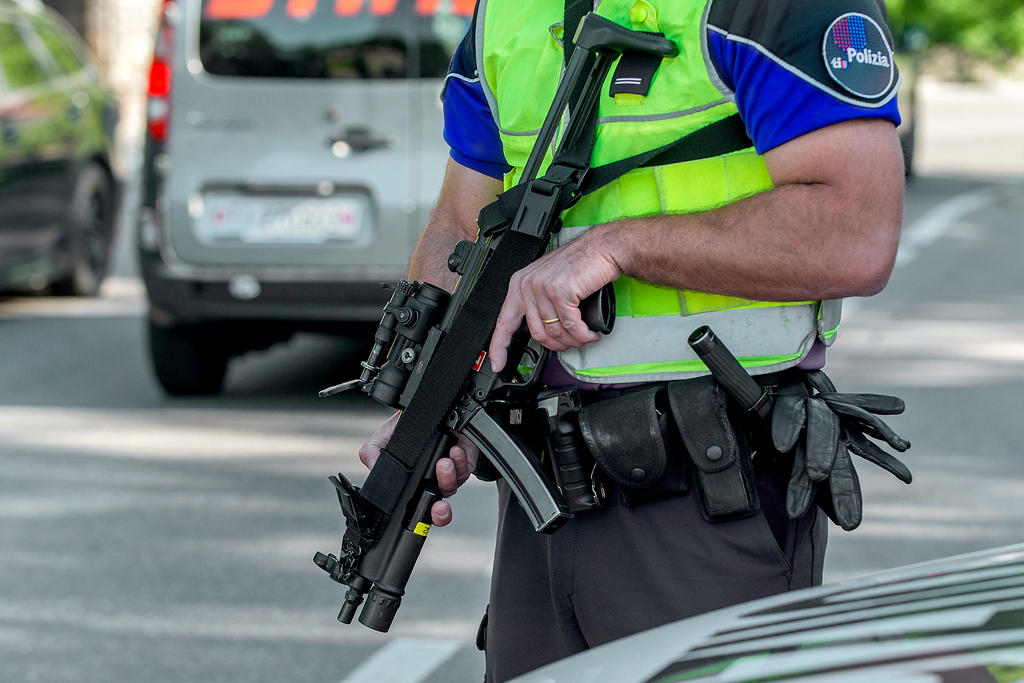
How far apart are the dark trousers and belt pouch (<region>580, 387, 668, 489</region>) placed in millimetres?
64

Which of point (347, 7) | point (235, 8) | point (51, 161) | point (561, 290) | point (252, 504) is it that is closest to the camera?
point (561, 290)

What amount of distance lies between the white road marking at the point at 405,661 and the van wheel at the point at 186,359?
3019 mm

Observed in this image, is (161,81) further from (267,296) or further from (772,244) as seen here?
(772,244)

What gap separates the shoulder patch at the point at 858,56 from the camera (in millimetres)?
1912

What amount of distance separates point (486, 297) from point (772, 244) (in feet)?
1.37

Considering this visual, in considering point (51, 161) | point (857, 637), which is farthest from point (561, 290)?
point (51, 161)

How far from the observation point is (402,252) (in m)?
6.23

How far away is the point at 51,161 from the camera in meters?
8.94

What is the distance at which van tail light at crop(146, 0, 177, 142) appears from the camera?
6.42 m

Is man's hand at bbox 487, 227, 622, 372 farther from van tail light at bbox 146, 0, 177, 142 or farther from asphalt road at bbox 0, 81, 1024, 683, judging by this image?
van tail light at bbox 146, 0, 177, 142

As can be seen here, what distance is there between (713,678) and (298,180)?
189 inches

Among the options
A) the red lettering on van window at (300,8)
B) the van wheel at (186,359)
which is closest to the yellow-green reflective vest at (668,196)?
the red lettering on van window at (300,8)

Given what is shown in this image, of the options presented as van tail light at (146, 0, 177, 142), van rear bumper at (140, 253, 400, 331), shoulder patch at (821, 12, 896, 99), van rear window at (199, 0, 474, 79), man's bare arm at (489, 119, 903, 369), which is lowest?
van rear bumper at (140, 253, 400, 331)

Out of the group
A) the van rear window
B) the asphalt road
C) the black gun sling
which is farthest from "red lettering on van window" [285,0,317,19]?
the black gun sling
